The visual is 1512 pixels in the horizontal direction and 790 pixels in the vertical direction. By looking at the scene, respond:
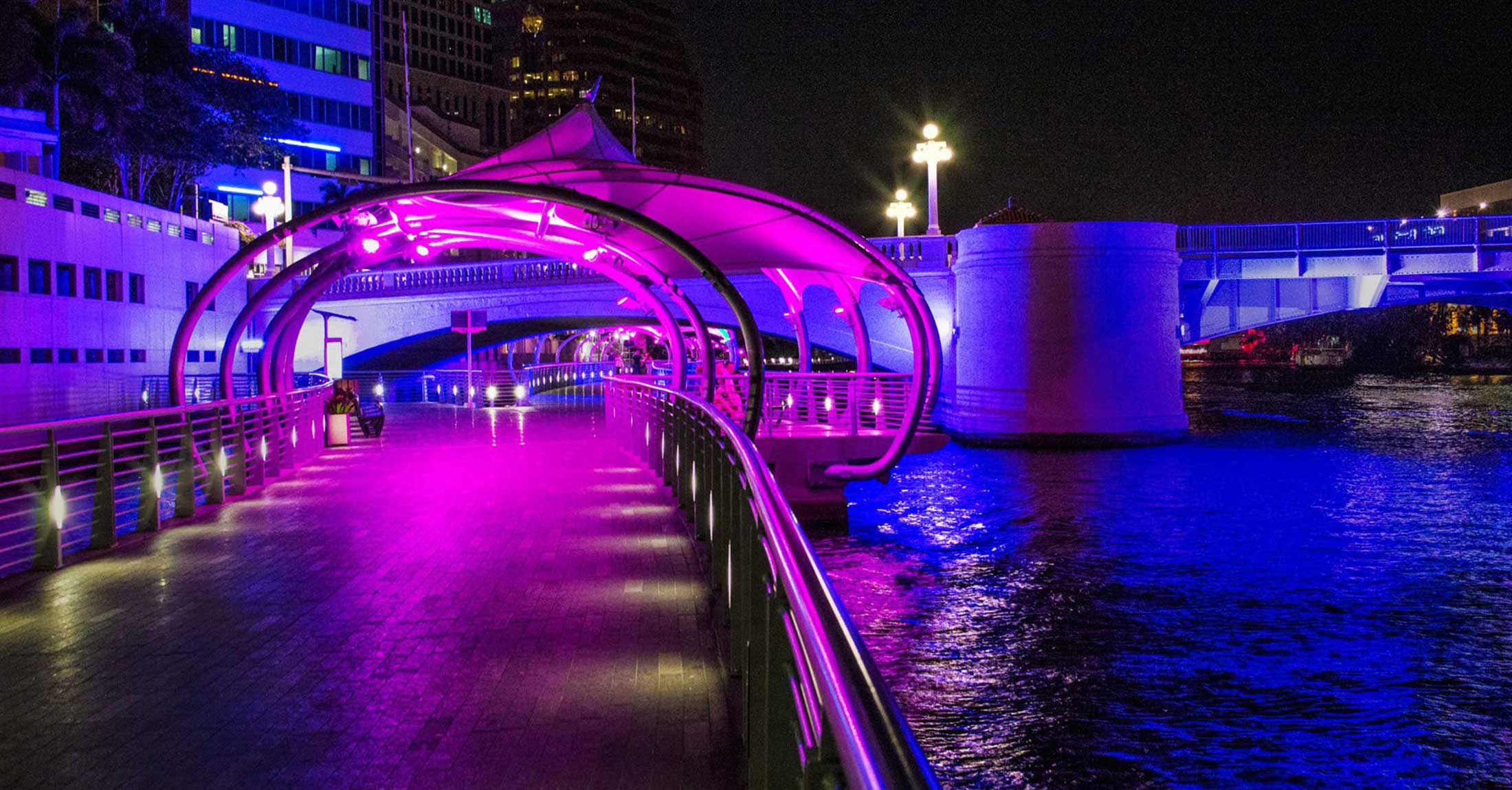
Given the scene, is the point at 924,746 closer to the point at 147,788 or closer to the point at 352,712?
the point at 352,712

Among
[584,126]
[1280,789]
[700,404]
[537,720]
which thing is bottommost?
[1280,789]

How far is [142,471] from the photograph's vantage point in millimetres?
11461

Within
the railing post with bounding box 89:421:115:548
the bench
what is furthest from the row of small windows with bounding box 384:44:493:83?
the railing post with bounding box 89:421:115:548

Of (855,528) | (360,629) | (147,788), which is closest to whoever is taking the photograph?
(147,788)

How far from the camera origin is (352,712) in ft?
18.5

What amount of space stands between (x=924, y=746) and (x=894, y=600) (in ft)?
17.7

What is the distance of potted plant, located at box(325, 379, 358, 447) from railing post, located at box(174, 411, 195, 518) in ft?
31.0

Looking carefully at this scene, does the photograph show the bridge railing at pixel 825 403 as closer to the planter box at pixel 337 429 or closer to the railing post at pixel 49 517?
the planter box at pixel 337 429

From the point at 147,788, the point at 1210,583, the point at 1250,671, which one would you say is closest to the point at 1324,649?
the point at 1250,671

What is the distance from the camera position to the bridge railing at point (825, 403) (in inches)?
891

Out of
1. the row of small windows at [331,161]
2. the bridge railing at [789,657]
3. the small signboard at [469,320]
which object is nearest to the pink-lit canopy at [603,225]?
the bridge railing at [789,657]

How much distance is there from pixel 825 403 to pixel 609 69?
128 meters

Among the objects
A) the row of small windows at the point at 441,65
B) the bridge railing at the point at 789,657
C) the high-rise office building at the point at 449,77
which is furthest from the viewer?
the row of small windows at the point at 441,65

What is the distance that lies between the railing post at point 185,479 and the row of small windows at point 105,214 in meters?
26.1
